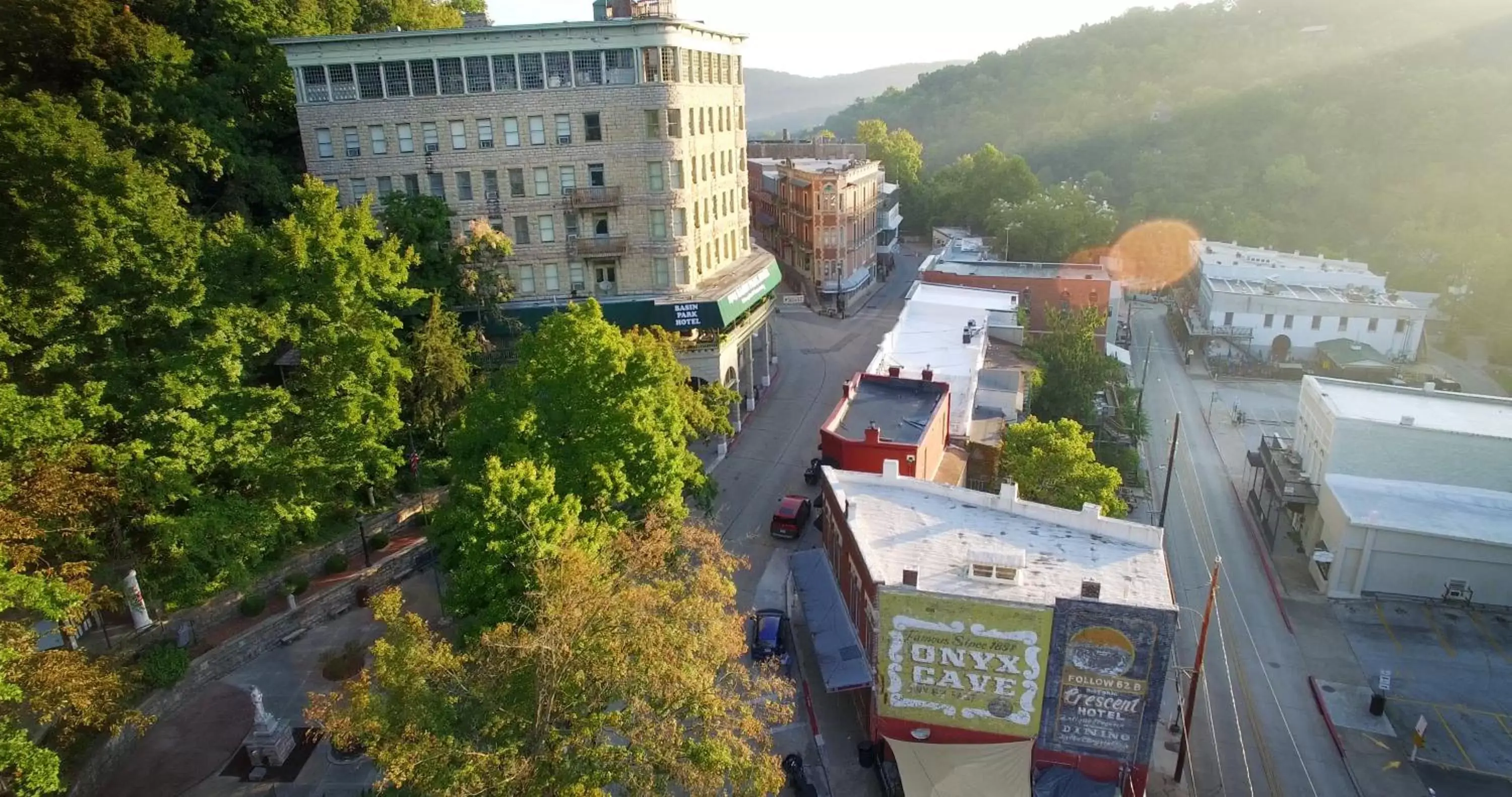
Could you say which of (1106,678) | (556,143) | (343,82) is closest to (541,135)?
(556,143)

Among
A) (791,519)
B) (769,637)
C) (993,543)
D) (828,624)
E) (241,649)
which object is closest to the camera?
(993,543)

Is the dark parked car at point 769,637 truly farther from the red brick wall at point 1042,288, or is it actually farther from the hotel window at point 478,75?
the red brick wall at point 1042,288

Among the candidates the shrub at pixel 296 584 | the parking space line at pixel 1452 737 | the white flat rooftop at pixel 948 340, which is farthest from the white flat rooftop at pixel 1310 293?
the shrub at pixel 296 584

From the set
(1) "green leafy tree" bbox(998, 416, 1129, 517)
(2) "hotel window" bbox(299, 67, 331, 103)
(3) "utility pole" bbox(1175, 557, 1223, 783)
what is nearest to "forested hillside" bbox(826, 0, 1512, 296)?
(1) "green leafy tree" bbox(998, 416, 1129, 517)

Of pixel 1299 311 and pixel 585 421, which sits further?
pixel 1299 311

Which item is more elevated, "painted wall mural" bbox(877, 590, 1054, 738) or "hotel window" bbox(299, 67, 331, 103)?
"hotel window" bbox(299, 67, 331, 103)

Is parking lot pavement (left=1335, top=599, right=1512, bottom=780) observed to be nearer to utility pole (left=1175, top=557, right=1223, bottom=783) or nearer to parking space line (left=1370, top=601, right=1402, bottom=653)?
parking space line (left=1370, top=601, right=1402, bottom=653)

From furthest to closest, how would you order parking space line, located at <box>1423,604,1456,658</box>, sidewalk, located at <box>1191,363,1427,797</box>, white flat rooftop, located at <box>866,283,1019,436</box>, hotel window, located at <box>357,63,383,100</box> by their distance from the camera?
hotel window, located at <box>357,63,383,100</box>
white flat rooftop, located at <box>866,283,1019,436</box>
parking space line, located at <box>1423,604,1456,658</box>
sidewalk, located at <box>1191,363,1427,797</box>

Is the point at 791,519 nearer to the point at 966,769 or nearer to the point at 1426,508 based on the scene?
the point at 966,769
